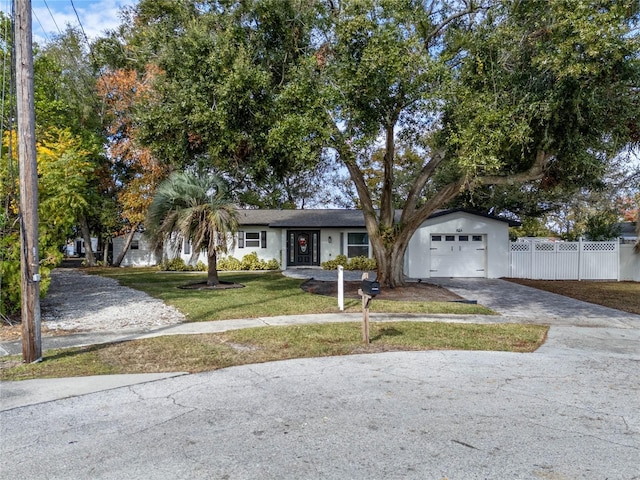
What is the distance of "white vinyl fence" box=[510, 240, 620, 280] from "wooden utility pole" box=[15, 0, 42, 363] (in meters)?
18.4

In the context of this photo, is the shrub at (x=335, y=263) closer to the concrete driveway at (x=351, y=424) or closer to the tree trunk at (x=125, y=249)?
the tree trunk at (x=125, y=249)

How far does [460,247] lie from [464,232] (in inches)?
26.7

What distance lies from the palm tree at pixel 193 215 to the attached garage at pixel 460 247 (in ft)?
28.9

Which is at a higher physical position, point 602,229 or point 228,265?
point 602,229

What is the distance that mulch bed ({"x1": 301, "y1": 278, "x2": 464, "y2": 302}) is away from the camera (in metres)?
12.6

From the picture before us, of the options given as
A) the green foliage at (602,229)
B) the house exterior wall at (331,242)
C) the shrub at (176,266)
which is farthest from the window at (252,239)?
the green foliage at (602,229)

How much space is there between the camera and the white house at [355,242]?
65.1ft

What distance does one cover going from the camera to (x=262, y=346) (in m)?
6.88

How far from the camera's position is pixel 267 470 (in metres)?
3.12

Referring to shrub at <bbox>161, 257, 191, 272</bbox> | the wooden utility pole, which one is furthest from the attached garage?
the wooden utility pole

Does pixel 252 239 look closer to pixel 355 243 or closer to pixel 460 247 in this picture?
pixel 355 243

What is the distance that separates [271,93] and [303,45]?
171 cm

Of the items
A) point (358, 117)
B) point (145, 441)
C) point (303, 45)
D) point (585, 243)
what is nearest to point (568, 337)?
point (358, 117)

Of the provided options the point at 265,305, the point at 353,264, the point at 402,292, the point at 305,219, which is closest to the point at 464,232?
the point at 353,264
